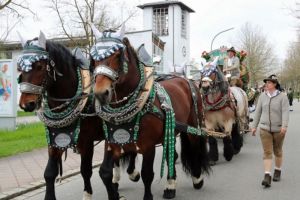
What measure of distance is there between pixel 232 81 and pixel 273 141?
14.6ft

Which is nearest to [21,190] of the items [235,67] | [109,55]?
[109,55]

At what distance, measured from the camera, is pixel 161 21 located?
48219mm

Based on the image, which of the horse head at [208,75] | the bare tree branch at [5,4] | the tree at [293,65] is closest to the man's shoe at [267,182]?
the horse head at [208,75]

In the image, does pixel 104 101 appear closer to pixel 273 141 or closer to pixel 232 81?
pixel 273 141

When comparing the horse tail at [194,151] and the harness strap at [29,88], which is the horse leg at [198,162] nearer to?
the horse tail at [194,151]

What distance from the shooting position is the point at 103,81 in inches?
165

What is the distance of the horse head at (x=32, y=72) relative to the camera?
14.4ft

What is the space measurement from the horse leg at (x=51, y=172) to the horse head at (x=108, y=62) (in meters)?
1.17

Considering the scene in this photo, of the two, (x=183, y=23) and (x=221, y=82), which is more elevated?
(x=183, y=23)

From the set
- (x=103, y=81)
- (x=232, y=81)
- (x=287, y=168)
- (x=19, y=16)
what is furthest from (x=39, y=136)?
(x=19, y=16)

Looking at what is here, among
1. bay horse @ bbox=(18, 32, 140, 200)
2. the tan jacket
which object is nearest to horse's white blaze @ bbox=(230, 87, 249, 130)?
the tan jacket

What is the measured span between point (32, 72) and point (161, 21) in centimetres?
4462

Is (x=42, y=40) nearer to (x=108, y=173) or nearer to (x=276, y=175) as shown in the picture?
(x=108, y=173)

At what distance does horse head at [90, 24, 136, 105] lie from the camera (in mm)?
4172
